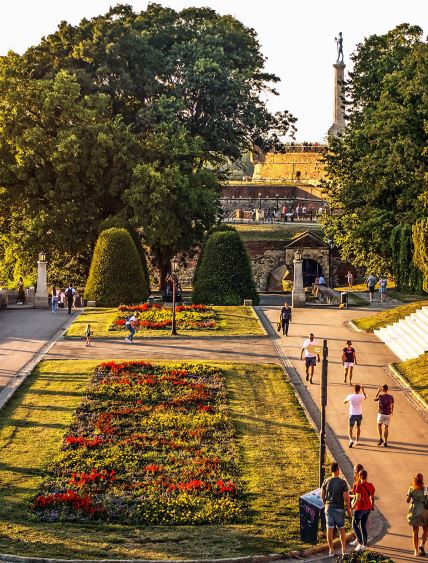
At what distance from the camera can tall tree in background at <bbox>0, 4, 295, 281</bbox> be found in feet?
185

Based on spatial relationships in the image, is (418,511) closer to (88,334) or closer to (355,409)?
(355,409)

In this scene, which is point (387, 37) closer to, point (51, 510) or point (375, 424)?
point (375, 424)

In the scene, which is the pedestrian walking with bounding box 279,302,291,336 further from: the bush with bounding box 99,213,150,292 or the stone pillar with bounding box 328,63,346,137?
the stone pillar with bounding box 328,63,346,137

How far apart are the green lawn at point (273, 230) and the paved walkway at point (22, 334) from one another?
3061cm

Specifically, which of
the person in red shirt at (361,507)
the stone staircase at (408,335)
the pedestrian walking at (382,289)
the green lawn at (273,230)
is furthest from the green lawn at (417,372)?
the green lawn at (273,230)

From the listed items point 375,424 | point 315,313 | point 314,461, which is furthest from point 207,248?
point 314,461

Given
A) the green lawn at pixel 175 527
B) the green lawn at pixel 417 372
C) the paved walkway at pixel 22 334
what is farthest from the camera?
the paved walkway at pixel 22 334

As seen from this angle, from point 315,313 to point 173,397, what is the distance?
1842 cm

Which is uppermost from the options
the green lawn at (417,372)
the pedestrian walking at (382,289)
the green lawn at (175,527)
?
the pedestrian walking at (382,289)

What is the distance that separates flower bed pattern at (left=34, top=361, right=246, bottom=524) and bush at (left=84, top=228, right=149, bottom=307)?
16881 millimetres

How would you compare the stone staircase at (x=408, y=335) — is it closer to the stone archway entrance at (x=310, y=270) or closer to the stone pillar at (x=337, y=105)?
the stone archway entrance at (x=310, y=270)

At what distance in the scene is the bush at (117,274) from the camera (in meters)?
50.6

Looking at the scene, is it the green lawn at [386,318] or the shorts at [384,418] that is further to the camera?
the green lawn at [386,318]

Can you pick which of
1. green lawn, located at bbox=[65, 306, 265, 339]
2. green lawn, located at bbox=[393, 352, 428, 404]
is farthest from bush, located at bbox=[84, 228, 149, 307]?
green lawn, located at bbox=[393, 352, 428, 404]
